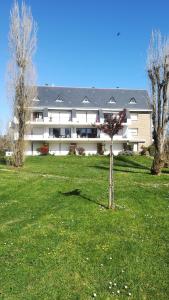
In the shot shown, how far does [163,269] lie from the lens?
1242cm

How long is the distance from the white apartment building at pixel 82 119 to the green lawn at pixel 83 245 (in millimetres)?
39378

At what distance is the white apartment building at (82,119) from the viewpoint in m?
60.7

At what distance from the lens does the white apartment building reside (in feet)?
199

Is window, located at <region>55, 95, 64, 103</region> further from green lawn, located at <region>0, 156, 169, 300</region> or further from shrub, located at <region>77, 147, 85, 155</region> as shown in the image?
green lawn, located at <region>0, 156, 169, 300</region>

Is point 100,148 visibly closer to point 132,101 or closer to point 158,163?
point 132,101

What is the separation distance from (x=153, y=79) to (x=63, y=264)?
23112 millimetres

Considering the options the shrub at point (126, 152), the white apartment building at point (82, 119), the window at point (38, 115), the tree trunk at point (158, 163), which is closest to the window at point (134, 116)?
the white apartment building at point (82, 119)

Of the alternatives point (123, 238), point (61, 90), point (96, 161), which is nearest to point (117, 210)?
point (123, 238)

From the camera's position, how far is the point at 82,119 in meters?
63.1

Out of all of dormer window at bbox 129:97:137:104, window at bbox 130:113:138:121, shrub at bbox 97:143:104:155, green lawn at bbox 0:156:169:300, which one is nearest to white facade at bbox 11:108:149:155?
shrub at bbox 97:143:104:155

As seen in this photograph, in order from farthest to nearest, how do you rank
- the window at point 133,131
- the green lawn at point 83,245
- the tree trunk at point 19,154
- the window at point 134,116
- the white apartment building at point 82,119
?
the window at point 133,131 → the window at point 134,116 → the white apartment building at point 82,119 → the tree trunk at point 19,154 → the green lawn at point 83,245

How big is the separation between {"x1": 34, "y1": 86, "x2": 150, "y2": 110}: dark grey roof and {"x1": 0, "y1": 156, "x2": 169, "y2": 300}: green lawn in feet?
139

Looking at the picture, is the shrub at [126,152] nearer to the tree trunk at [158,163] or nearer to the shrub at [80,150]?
the shrub at [80,150]

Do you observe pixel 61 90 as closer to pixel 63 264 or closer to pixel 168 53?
pixel 168 53
